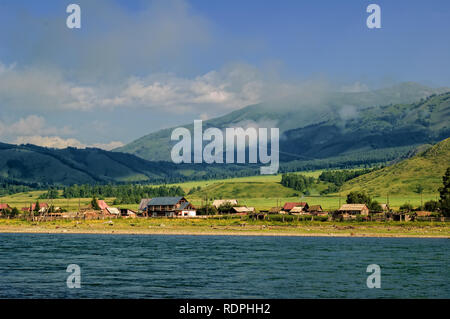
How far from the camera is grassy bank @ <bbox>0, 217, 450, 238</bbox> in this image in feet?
385

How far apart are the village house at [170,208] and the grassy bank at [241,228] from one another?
25644 millimetres

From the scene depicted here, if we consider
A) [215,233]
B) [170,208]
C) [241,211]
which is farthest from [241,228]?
[241,211]

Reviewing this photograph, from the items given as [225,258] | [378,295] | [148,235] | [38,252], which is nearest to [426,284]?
[378,295]

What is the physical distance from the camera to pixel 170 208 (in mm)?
174000

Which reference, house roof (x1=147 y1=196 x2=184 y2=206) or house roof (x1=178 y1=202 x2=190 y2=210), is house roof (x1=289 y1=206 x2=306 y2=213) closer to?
house roof (x1=178 y1=202 x2=190 y2=210)

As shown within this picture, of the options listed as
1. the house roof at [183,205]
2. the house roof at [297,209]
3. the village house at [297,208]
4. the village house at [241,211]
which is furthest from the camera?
the village house at [297,208]

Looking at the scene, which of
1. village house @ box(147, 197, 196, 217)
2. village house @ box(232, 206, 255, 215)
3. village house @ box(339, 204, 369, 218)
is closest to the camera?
village house @ box(339, 204, 369, 218)

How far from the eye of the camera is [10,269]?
61.0 metres

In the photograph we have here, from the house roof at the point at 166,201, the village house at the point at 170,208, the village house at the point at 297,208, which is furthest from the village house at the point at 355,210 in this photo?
the house roof at the point at 166,201

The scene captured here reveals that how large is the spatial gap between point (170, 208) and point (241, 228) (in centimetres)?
5152

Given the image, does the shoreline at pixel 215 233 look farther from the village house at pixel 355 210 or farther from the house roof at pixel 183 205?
the house roof at pixel 183 205

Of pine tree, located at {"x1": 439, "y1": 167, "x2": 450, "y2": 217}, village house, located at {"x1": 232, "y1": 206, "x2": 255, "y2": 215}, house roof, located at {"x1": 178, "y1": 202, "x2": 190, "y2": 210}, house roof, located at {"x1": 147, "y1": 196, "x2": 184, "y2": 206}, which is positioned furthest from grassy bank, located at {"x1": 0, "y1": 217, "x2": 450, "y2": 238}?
house roof, located at {"x1": 147, "y1": 196, "x2": 184, "y2": 206}

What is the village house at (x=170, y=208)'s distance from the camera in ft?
563

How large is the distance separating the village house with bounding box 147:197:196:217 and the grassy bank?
25.6 m
